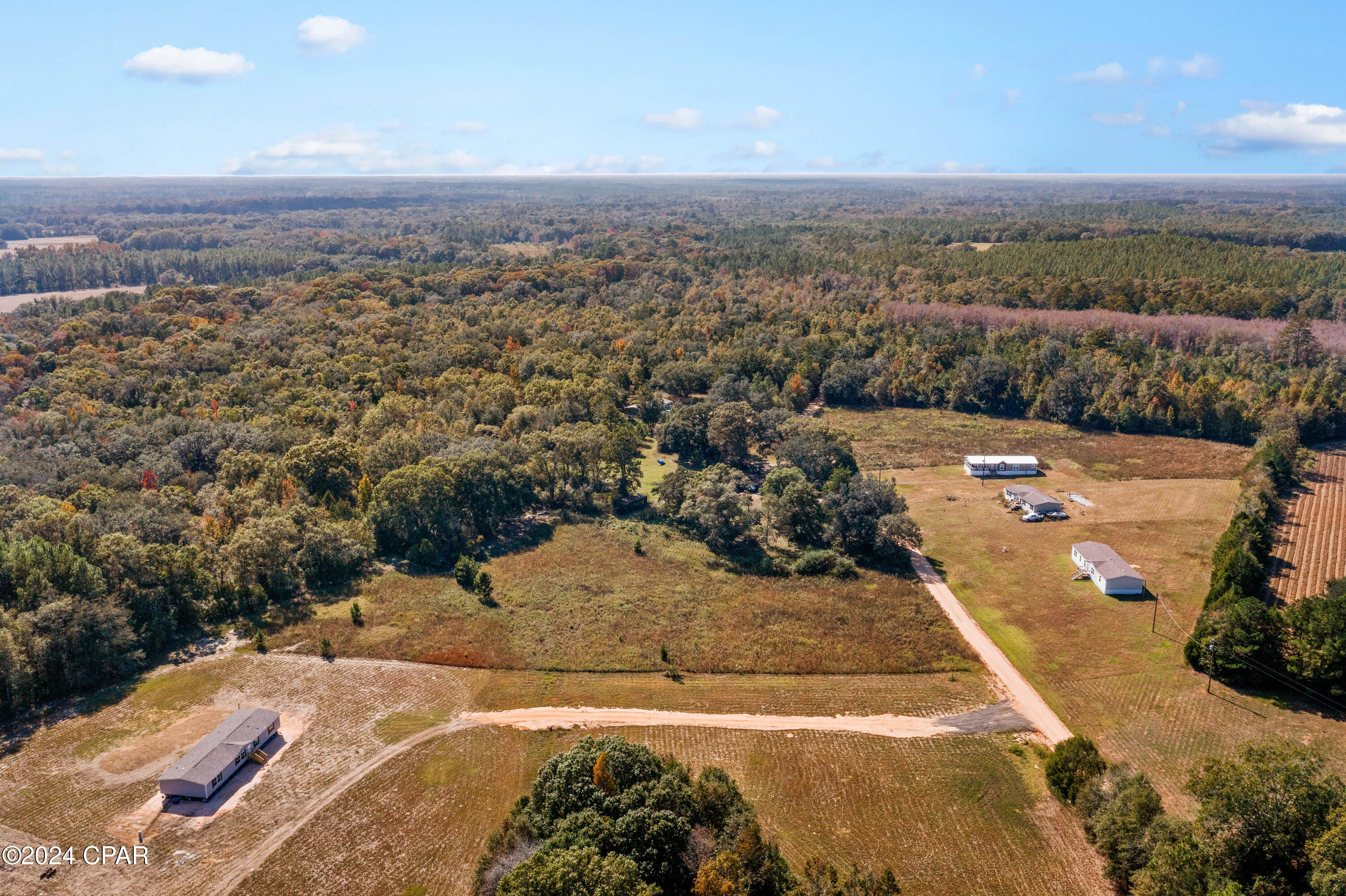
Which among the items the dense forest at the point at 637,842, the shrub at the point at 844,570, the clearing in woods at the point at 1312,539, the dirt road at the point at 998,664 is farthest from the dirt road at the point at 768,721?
the clearing in woods at the point at 1312,539

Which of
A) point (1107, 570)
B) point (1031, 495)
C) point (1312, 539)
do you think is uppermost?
point (1031, 495)

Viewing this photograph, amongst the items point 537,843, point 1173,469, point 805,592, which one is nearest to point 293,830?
point 537,843

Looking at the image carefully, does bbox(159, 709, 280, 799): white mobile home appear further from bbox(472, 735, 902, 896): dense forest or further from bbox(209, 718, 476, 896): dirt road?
bbox(472, 735, 902, 896): dense forest

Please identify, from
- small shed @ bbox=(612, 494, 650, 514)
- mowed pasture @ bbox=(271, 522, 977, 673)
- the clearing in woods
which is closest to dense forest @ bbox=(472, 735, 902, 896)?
mowed pasture @ bbox=(271, 522, 977, 673)

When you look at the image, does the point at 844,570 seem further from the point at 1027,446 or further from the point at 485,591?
the point at 1027,446

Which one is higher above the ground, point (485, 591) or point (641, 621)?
point (485, 591)

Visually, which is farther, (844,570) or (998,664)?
(844,570)

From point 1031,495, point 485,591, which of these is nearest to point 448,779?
point 485,591

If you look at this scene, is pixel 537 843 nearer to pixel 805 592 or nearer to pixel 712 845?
pixel 712 845
